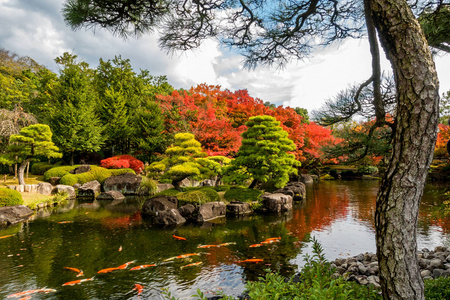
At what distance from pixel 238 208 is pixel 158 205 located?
2.85m

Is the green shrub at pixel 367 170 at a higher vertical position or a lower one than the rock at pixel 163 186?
higher

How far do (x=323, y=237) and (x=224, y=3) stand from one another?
19.0 ft

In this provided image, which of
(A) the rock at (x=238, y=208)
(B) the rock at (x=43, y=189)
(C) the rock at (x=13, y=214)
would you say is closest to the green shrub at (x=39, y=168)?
(B) the rock at (x=43, y=189)

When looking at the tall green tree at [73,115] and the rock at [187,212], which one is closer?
the rock at [187,212]

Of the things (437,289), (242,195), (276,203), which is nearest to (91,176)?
(242,195)

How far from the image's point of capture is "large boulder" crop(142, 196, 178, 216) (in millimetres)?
8641

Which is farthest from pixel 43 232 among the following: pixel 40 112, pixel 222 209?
pixel 40 112

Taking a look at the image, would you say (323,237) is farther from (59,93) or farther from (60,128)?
(59,93)

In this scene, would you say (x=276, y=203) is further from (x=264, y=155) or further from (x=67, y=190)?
(x=67, y=190)

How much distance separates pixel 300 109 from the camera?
31484 millimetres

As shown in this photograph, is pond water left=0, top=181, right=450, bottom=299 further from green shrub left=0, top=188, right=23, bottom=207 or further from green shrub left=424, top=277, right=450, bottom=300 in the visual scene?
green shrub left=424, top=277, right=450, bottom=300

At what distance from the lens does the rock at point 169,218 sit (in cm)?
765

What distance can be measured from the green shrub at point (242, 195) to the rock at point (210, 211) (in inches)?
38.6

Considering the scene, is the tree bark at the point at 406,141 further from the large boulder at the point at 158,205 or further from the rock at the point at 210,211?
the large boulder at the point at 158,205
